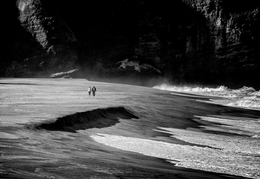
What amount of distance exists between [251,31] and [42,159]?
174ft

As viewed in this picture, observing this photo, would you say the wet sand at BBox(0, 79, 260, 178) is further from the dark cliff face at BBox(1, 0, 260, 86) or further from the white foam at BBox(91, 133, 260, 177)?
the dark cliff face at BBox(1, 0, 260, 86)

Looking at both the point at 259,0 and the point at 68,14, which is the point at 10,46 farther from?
the point at 259,0

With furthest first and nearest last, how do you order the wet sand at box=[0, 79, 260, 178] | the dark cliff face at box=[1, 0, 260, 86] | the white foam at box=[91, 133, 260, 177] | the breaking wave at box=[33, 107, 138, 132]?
the dark cliff face at box=[1, 0, 260, 86], the breaking wave at box=[33, 107, 138, 132], the white foam at box=[91, 133, 260, 177], the wet sand at box=[0, 79, 260, 178]

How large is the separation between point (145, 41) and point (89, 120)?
44470 mm

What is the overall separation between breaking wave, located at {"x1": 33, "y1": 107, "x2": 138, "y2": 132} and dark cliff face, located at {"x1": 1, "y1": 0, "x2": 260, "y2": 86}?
38091mm

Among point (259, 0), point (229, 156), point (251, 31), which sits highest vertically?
point (259, 0)

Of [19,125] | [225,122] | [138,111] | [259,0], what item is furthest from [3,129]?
[259,0]

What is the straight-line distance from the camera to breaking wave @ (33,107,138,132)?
13506 mm

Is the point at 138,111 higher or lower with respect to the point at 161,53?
lower

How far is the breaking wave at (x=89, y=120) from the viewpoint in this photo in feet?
44.3

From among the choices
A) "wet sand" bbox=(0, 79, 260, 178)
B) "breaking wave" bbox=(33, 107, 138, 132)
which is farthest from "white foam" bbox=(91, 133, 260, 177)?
"breaking wave" bbox=(33, 107, 138, 132)

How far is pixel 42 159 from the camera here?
8.05m

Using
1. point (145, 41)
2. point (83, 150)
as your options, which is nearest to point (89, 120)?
point (83, 150)

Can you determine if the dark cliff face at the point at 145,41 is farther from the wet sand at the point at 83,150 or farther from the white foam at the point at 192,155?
the white foam at the point at 192,155
